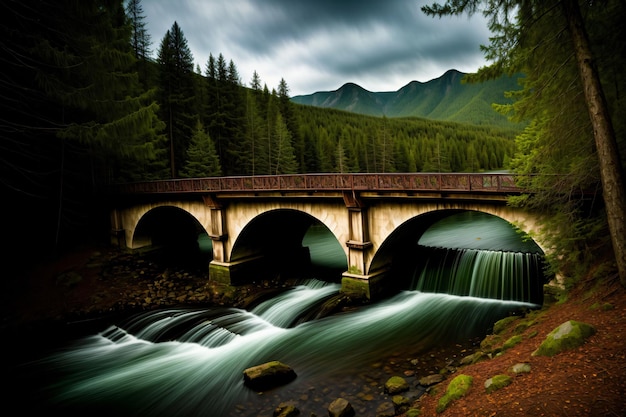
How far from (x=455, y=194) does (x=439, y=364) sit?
241 inches

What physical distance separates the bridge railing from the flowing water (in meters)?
5.04

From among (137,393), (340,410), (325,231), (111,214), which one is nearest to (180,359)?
(137,393)

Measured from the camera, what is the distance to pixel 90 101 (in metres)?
15.9

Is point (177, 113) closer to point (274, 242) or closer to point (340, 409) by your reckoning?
point (274, 242)

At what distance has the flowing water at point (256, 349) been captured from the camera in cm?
995

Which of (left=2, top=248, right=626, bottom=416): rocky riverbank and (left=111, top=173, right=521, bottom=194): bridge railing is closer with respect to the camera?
(left=2, top=248, right=626, bottom=416): rocky riverbank

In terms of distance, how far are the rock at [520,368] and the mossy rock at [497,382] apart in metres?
0.27

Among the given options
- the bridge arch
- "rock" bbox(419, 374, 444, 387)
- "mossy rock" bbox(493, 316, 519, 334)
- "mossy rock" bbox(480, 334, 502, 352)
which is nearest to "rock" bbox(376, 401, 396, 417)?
"rock" bbox(419, 374, 444, 387)

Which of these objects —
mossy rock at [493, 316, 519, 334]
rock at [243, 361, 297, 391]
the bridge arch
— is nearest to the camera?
rock at [243, 361, 297, 391]

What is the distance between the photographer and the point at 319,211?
17500mm

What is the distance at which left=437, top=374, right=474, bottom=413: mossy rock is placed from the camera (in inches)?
265

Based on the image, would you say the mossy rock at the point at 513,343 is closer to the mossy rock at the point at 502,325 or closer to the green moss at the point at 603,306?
the green moss at the point at 603,306

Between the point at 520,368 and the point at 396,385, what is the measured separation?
10.9 ft

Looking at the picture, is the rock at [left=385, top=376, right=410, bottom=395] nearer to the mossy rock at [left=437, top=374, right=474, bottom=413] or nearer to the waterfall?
the mossy rock at [left=437, top=374, right=474, bottom=413]
